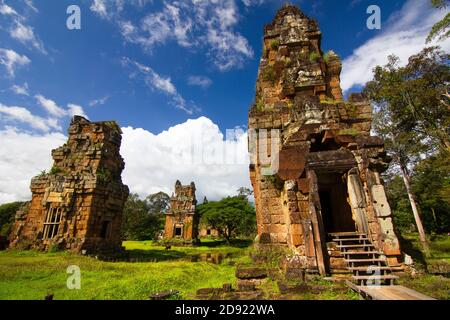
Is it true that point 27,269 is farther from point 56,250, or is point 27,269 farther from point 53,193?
point 53,193

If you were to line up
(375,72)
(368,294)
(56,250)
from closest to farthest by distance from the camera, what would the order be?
1. (368,294)
2. (56,250)
3. (375,72)

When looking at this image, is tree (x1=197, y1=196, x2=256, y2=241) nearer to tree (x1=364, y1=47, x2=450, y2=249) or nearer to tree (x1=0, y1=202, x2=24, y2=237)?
tree (x1=364, y1=47, x2=450, y2=249)

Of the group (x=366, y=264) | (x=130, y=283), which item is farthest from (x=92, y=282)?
(x=366, y=264)

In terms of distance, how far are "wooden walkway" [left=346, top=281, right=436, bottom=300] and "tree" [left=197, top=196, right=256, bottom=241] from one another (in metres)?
30.0

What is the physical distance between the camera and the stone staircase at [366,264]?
5402mm

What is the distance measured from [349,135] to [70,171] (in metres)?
17.1

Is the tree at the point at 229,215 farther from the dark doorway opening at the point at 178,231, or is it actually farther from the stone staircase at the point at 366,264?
the stone staircase at the point at 366,264

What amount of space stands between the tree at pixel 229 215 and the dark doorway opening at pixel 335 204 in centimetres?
2555

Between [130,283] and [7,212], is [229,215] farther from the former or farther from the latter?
[7,212]

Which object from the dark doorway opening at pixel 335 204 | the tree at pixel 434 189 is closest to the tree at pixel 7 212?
the dark doorway opening at pixel 335 204

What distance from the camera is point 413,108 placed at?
17141mm

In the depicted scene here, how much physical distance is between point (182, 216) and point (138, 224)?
1384 centimetres
